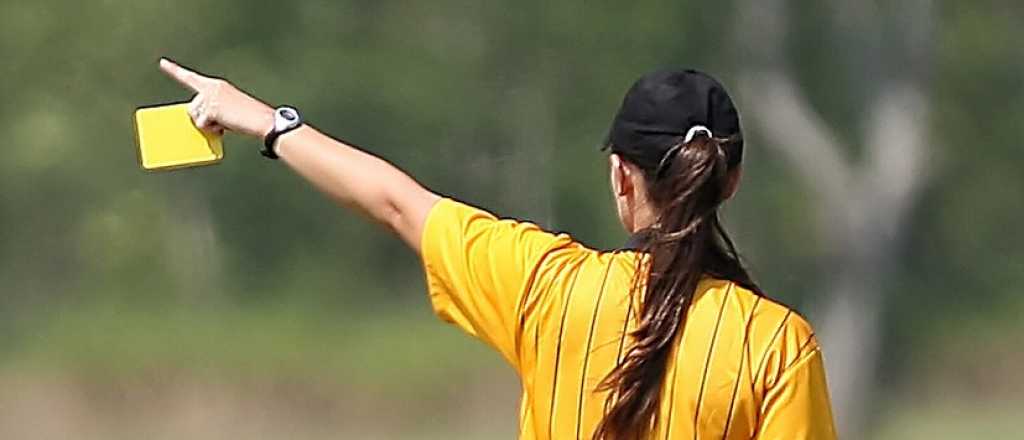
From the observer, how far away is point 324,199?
463 cm

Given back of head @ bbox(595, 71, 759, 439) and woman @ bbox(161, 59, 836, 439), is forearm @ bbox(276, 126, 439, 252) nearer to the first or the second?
woman @ bbox(161, 59, 836, 439)

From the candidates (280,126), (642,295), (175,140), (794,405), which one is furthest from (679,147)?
(175,140)

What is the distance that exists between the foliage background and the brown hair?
315 centimetres

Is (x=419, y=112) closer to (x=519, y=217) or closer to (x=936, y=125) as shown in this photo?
(x=519, y=217)

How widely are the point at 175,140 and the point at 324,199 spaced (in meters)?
3.02

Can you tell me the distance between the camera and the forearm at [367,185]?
5.02ft

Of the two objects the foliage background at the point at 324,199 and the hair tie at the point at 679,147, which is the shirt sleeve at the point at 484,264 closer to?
the hair tie at the point at 679,147

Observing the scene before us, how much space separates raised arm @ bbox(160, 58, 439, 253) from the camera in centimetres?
153

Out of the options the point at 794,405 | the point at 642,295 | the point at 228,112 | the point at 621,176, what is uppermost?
the point at 228,112

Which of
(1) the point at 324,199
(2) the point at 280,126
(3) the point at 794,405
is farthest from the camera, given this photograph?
(1) the point at 324,199

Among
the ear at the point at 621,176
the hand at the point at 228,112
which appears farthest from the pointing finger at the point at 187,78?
the ear at the point at 621,176

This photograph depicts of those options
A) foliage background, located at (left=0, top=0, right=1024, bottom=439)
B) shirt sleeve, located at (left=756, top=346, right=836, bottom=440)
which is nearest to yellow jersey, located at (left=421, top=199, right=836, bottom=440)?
shirt sleeve, located at (left=756, top=346, right=836, bottom=440)

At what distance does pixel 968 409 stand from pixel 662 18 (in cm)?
141

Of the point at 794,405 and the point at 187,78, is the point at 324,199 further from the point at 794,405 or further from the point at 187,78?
the point at 794,405
